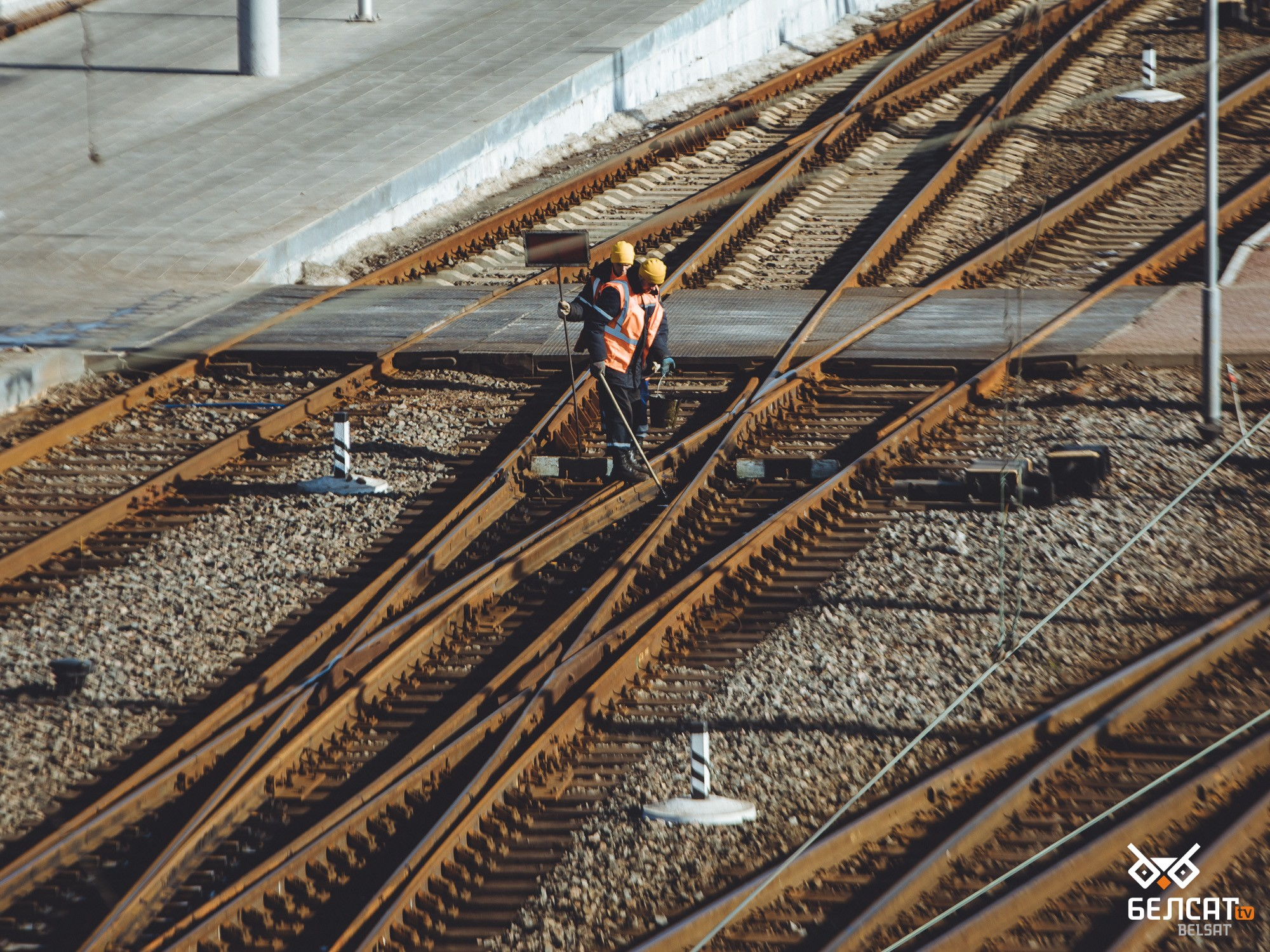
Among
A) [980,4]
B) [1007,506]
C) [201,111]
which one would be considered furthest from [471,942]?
[980,4]

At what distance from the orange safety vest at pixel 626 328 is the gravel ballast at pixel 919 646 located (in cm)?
230

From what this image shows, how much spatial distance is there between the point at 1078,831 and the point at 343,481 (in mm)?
6492

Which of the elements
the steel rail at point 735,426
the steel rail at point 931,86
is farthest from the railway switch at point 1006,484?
the steel rail at point 931,86

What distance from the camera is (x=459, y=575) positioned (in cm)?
1089

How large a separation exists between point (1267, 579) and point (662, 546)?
148 inches

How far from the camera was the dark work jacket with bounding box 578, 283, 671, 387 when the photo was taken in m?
11.9

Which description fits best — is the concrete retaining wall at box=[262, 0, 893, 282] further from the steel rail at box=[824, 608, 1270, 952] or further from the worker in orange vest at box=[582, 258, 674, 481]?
the steel rail at box=[824, 608, 1270, 952]

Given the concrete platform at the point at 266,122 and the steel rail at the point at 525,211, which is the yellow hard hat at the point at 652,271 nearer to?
the steel rail at the point at 525,211

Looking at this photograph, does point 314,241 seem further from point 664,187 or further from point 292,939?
point 292,939

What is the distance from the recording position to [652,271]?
38.8ft

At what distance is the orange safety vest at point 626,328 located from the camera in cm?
1196

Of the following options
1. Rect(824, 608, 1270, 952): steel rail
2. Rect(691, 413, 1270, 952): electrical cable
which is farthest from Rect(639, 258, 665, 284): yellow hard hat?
Rect(824, 608, 1270, 952): steel rail

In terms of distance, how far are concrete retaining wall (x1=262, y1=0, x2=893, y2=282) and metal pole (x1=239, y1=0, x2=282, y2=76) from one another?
4397 mm

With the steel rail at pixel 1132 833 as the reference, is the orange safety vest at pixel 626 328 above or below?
above
